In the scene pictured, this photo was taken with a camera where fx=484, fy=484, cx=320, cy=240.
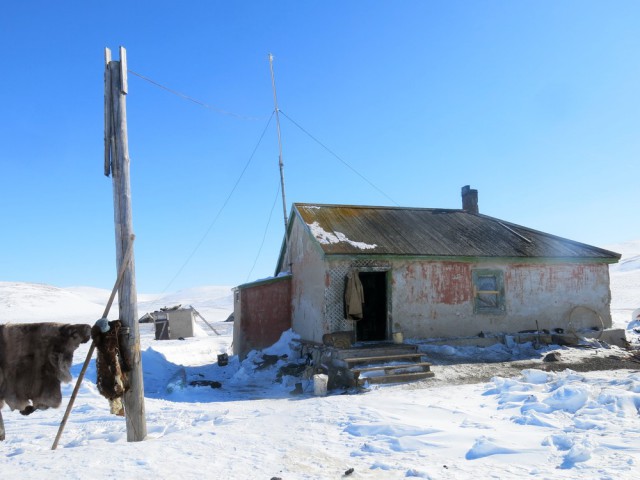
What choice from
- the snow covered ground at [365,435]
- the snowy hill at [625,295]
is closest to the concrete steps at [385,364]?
the snow covered ground at [365,435]

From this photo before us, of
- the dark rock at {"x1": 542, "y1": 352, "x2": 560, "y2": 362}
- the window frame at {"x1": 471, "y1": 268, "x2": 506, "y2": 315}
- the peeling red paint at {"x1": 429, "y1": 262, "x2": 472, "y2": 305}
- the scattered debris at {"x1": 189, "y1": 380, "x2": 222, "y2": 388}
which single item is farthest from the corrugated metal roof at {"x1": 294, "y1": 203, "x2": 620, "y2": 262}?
the scattered debris at {"x1": 189, "y1": 380, "x2": 222, "y2": 388}

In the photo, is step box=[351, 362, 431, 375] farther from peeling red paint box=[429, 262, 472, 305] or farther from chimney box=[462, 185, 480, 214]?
chimney box=[462, 185, 480, 214]

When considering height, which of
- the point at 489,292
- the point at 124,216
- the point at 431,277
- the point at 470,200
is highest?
the point at 470,200

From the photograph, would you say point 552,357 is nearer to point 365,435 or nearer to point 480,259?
point 480,259

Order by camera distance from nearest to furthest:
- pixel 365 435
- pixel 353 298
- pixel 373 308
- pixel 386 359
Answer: pixel 365 435 < pixel 386 359 < pixel 353 298 < pixel 373 308

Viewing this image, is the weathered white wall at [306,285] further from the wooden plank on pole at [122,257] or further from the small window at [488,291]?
the wooden plank on pole at [122,257]

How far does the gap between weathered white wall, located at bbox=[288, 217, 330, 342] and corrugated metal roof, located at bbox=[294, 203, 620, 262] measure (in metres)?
0.73

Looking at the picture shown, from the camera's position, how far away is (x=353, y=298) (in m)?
13.9

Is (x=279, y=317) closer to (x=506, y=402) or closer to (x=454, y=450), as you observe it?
(x=506, y=402)

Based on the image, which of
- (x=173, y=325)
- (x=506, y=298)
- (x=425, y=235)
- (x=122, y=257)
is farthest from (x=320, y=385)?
(x=173, y=325)

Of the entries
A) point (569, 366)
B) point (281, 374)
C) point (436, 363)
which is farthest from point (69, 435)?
point (569, 366)

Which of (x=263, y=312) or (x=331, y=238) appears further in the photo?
(x=263, y=312)

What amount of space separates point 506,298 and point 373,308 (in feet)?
14.6

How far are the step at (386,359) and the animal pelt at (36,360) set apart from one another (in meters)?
7.49
